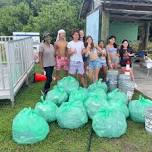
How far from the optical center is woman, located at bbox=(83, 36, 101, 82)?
696cm

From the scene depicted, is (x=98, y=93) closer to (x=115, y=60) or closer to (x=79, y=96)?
(x=79, y=96)

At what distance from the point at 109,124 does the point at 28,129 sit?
3.97 feet

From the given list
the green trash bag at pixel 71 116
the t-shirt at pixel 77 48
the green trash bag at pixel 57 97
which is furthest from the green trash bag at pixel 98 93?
the t-shirt at pixel 77 48

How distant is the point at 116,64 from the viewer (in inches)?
302

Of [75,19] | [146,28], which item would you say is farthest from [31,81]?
[75,19]

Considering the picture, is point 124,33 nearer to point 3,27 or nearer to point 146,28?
point 146,28

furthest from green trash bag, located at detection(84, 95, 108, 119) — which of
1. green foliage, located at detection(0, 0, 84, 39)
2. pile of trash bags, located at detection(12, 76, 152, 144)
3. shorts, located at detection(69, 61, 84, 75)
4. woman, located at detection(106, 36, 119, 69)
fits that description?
green foliage, located at detection(0, 0, 84, 39)

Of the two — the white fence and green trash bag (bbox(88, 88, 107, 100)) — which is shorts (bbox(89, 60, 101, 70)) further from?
the white fence

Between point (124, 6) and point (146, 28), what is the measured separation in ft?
17.5

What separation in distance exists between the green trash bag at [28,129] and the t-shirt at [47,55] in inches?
99.5

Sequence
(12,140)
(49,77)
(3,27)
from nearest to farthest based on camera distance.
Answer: (12,140) → (49,77) → (3,27)

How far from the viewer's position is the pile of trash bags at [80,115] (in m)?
4.00

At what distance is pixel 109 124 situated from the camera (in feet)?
13.5

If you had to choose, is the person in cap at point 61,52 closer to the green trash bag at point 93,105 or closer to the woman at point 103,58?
the woman at point 103,58
